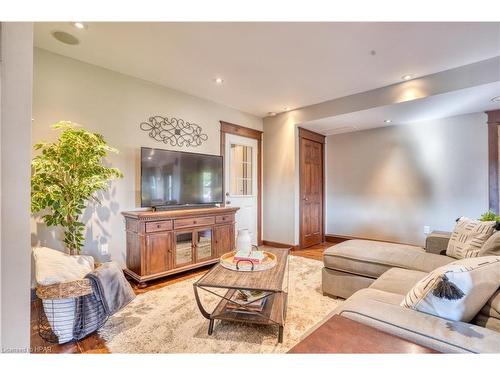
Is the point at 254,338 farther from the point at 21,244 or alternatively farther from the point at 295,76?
the point at 295,76

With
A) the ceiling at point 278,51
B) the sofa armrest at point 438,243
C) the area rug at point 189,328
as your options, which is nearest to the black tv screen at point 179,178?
the ceiling at point 278,51

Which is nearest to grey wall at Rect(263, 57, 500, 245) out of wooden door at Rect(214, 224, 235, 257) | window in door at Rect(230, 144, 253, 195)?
window in door at Rect(230, 144, 253, 195)

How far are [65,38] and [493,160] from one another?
5229 mm

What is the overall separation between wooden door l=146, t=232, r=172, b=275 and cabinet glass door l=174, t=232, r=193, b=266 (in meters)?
0.11

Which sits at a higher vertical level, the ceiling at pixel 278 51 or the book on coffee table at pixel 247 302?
the ceiling at pixel 278 51

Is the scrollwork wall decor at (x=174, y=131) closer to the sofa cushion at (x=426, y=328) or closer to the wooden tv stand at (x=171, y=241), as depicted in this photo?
the wooden tv stand at (x=171, y=241)

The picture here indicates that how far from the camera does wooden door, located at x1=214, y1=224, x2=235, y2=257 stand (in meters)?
3.21

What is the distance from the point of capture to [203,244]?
10.1 feet

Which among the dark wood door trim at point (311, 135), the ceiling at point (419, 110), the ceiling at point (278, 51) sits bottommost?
the dark wood door trim at point (311, 135)

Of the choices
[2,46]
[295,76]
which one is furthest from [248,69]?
[2,46]

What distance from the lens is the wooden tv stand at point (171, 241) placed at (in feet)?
8.29

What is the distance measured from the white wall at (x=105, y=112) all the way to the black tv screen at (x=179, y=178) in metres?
0.24

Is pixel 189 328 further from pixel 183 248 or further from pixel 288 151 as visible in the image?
pixel 288 151

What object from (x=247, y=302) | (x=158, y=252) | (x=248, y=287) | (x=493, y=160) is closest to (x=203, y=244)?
(x=158, y=252)
